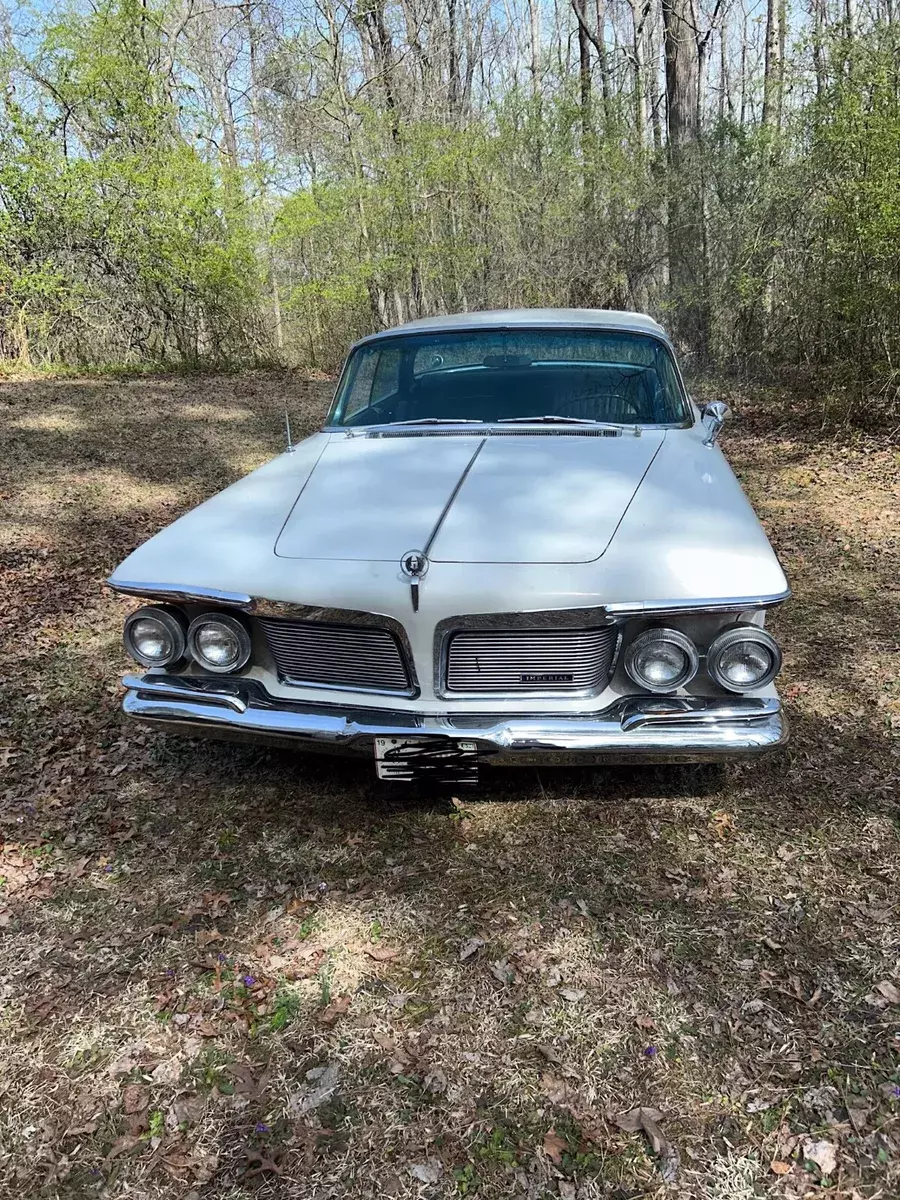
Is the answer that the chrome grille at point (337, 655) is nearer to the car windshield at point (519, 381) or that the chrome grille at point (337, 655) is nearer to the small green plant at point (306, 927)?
the small green plant at point (306, 927)

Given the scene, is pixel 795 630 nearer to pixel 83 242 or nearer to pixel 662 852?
pixel 662 852

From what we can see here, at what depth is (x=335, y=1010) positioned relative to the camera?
6.95 feet

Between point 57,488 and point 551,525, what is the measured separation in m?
5.90

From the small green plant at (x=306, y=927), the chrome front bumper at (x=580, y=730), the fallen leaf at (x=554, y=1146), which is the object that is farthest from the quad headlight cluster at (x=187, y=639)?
the fallen leaf at (x=554, y=1146)

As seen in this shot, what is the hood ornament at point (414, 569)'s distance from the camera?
2.32 metres

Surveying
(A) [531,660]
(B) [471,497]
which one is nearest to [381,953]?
(A) [531,660]

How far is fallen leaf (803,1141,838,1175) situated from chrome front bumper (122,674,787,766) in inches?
39.1

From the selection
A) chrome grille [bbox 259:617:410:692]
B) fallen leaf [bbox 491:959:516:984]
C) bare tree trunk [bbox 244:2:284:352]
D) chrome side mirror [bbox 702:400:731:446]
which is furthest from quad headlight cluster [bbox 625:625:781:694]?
bare tree trunk [bbox 244:2:284:352]

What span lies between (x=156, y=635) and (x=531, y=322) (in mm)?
2432

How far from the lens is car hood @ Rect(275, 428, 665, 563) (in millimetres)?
2502

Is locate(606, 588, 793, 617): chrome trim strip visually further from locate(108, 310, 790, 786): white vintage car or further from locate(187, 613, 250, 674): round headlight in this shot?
locate(187, 613, 250, 674): round headlight

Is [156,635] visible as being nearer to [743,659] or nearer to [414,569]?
[414,569]

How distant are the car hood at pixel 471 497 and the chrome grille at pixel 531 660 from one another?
0.23 meters

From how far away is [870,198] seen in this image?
24.5ft
